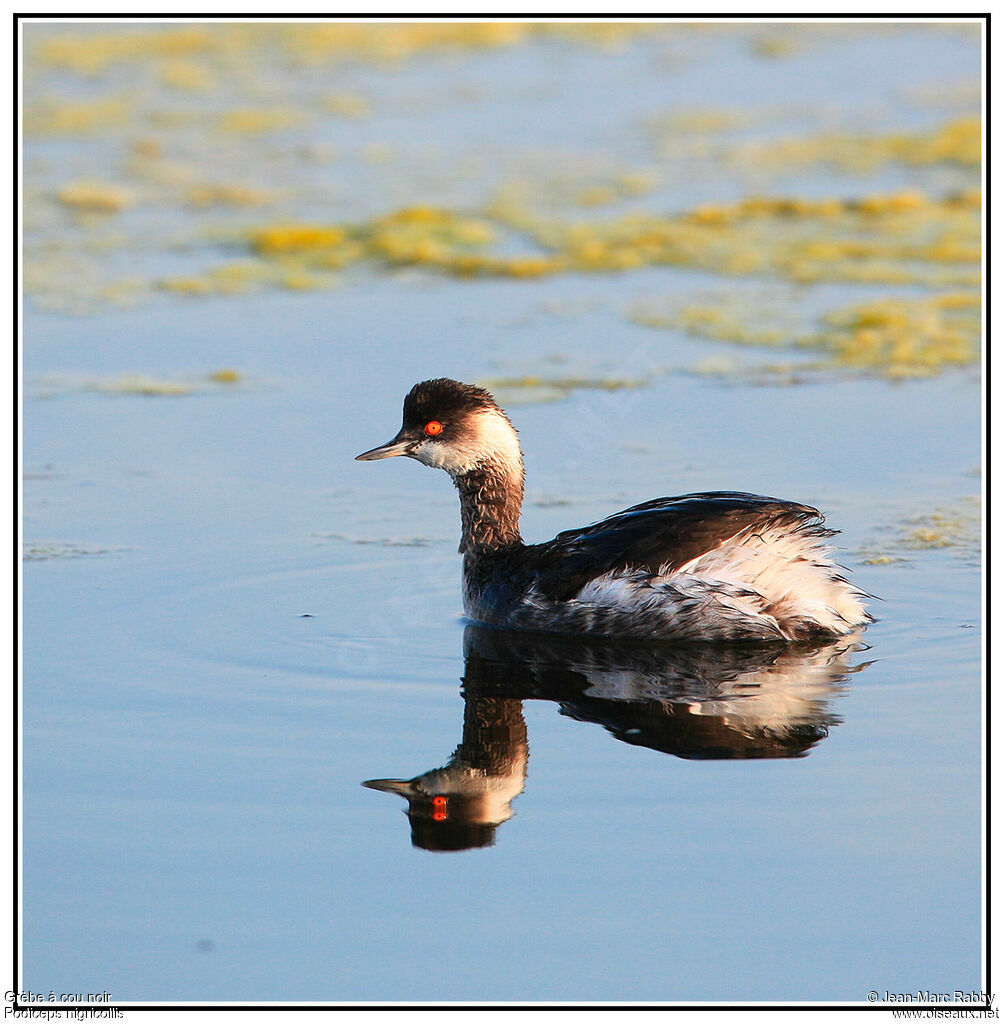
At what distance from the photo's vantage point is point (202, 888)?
500 cm

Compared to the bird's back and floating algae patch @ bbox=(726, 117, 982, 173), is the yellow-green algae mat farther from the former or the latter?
the bird's back

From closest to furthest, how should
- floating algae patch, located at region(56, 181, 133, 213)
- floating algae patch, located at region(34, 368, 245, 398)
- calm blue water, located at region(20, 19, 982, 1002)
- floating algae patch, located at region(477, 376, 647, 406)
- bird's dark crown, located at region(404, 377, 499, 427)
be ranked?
calm blue water, located at region(20, 19, 982, 1002), bird's dark crown, located at region(404, 377, 499, 427), floating algae patch, located at region(477, 376, 647, 406), floating algae patch, located at region(34, 368, 245, 398), floating algae patch, located at region(56, 181, 133, 213)

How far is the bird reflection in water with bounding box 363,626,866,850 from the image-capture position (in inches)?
222

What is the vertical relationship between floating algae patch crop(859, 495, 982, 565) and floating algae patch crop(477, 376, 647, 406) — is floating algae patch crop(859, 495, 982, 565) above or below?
below

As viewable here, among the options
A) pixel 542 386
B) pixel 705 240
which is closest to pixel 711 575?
pixel 542 386

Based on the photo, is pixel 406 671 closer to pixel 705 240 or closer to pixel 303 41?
pixel 705 240

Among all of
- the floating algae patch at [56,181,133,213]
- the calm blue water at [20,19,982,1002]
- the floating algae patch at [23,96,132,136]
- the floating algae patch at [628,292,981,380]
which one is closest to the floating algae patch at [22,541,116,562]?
the calm blue water at [20,19,982,1002]

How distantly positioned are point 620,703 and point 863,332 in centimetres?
603

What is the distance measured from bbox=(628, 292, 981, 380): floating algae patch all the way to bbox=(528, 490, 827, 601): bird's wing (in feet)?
13.0

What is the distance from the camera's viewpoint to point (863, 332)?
1180 centimetres

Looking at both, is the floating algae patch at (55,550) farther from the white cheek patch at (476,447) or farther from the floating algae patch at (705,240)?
the floating algae patch at (705,240)
